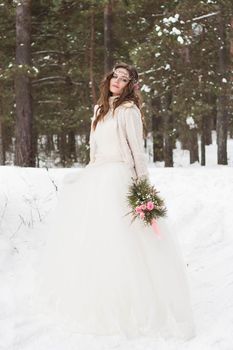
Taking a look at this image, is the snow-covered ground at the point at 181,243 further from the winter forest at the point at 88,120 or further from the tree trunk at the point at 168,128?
the tree trunk at the point at 168,128

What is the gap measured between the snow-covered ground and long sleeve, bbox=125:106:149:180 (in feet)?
4.87

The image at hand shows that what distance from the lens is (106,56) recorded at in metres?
13.5

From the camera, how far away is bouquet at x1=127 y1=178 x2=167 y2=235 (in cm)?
375

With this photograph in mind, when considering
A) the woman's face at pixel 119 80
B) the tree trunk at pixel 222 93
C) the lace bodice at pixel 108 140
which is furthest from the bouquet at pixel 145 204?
the tree trunk at pixel 222 93

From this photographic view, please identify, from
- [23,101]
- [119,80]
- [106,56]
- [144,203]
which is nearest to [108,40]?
[106,56]

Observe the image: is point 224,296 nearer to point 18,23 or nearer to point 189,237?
point 189,237

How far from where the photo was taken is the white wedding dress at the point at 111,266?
3.77 meters

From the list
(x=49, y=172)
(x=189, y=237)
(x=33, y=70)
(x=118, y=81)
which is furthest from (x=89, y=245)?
(x=33, y=70)

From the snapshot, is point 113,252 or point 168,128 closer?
point 113,252

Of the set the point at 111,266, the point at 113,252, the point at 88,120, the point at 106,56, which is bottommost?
the point at 111,266

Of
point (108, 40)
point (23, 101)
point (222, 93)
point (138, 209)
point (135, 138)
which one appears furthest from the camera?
point (222, 93)

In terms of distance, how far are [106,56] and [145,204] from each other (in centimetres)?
1048

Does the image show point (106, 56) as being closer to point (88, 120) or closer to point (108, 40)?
point (108, 40)

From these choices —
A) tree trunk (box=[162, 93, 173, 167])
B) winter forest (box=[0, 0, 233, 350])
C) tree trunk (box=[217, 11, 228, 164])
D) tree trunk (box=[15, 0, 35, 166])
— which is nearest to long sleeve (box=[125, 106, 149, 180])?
winter forest (box=[0, 0, 233, 350])
